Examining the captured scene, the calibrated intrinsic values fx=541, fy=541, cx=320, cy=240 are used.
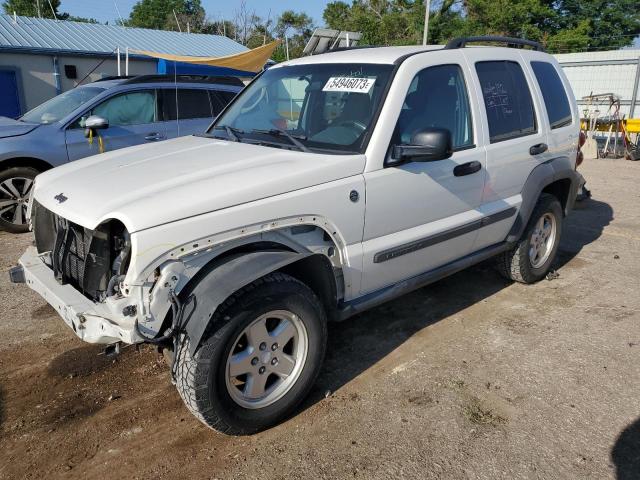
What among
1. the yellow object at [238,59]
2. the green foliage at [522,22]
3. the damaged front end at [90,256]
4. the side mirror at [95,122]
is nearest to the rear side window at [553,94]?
the damaged front end at [90,256]

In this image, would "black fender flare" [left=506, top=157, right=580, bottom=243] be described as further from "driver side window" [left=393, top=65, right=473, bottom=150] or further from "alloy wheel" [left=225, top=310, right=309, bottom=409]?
"alloy wheel" [left=225, top=310, right=309, bottom=409]

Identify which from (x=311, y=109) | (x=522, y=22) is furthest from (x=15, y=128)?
(x=522, y=22)

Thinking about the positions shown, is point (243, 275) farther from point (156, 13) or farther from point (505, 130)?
point (156, 13)

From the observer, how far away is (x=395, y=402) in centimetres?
321

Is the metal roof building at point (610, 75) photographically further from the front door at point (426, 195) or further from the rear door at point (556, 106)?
the front door at point (426, 195)

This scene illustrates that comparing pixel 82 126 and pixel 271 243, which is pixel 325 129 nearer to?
pixel 271 243

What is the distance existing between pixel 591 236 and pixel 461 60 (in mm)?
3833

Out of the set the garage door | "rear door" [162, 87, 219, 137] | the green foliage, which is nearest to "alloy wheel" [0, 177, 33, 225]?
"rear door" [162, 87, 219, 137]

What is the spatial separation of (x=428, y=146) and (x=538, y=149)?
1791 millimetres

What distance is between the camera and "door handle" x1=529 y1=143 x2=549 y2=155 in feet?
14.3

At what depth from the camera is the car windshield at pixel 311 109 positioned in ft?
10.9

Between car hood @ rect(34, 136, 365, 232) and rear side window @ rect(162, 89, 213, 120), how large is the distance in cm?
407

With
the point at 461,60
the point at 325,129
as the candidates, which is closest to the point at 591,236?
the point at 461,60

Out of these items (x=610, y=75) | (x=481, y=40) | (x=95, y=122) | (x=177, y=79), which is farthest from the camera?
(x=610, y=75)
